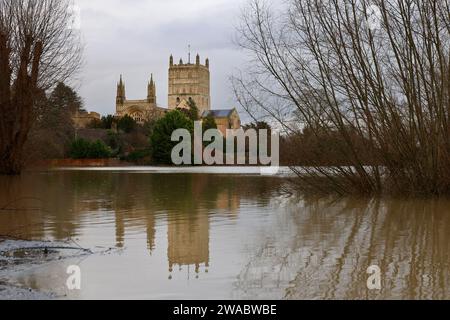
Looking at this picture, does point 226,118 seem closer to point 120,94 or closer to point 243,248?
point 120,94

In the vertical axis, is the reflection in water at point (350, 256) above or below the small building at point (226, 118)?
below

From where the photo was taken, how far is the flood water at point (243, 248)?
19.1 feet

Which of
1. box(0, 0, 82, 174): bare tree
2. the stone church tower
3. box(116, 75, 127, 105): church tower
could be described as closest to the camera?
box(0, 0, 82, 174): bare tree

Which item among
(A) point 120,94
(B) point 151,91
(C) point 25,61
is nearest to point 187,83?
(B) point 151,91

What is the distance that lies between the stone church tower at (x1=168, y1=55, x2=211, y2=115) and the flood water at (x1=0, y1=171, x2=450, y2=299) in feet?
591

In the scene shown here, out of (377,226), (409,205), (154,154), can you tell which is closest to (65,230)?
(377,226)

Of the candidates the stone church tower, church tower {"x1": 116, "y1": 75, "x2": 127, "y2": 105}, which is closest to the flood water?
church tower {"x1": 116, "y1": 75, "x2": 127, "y2": 105}

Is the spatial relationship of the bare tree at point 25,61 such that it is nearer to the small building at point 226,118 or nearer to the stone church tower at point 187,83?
the small building at point 226,118

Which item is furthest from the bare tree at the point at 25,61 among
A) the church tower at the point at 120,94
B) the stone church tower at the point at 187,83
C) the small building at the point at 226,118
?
the stone church tower at the point at 187,83

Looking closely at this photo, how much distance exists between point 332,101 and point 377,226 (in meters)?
6.44

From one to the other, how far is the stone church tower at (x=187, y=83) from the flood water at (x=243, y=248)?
591 feet

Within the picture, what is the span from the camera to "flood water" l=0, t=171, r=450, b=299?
229 inches

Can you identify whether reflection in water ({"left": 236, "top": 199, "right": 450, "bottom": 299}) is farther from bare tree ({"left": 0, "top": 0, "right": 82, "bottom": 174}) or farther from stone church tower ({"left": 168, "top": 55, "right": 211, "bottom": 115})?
stone church tower ({"left": 168, "top": 55, "right": 211, "bottom": 115})
